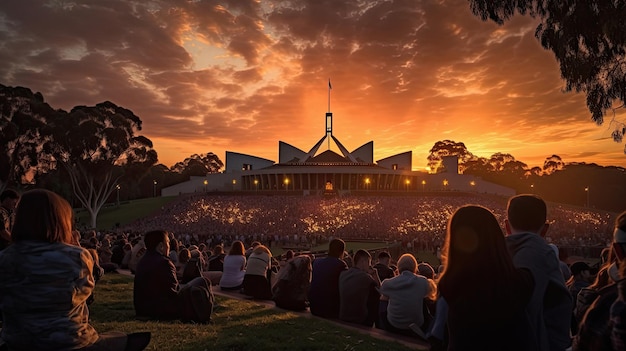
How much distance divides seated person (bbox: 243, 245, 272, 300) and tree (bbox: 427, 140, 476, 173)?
305 ft

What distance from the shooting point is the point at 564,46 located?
13070 mm

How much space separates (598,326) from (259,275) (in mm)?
6551

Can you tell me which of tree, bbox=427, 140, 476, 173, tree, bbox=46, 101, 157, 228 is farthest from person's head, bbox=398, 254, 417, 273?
tree, bbox=427, 140, 476, 173

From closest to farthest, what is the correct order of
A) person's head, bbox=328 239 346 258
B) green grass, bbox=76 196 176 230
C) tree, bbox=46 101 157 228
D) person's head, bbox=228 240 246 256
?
person's head, bbox=328 239 346 258 < person's head, bbox=228 240 246 256 < tree, bbox=46 101 157 228 < green grass, bbox=76 196 176 230

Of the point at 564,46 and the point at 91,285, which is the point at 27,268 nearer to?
the point at 91,285

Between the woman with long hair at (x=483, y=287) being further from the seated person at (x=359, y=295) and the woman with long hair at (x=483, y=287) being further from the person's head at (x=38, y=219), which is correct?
the seated person at (x=359, y=295)

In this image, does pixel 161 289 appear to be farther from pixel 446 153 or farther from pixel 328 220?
pixel 446 153

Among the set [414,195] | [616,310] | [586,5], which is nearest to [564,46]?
[586,5]

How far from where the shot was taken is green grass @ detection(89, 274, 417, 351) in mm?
5070

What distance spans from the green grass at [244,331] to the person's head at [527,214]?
2617 mm

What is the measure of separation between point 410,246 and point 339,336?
23993 millimetres

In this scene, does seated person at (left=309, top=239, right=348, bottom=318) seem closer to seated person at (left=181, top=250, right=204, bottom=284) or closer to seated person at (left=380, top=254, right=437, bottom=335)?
seated person at (left=380, top=254, right=437, bottom=335)

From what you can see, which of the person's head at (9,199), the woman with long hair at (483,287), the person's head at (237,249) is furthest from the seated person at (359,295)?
the person's head at (9,199)

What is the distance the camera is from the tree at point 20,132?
31000 millimetres
